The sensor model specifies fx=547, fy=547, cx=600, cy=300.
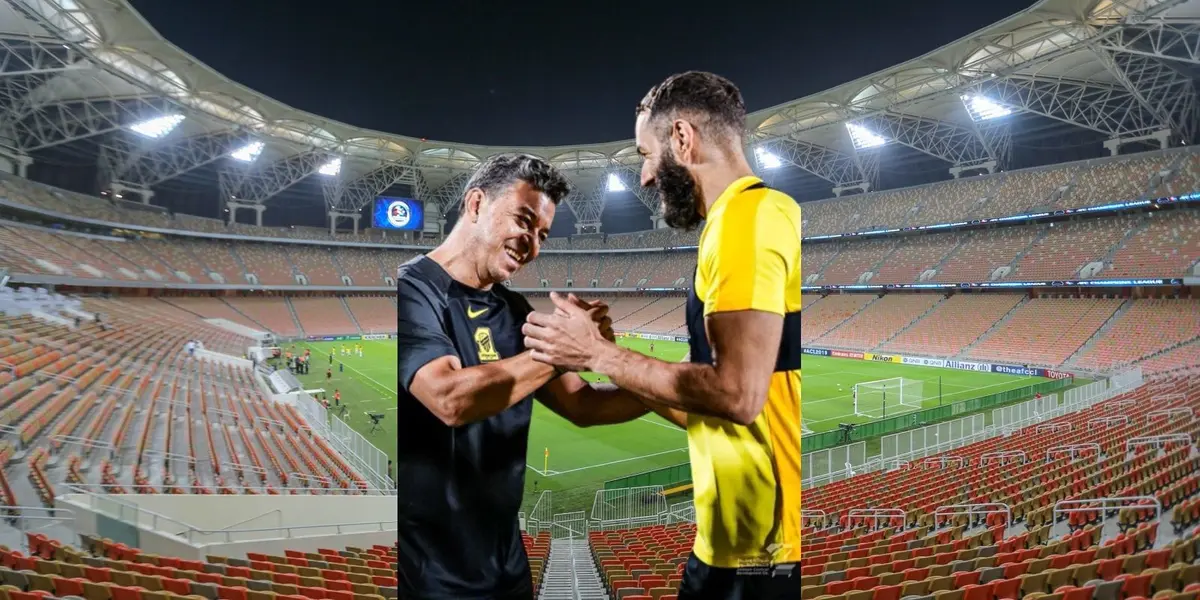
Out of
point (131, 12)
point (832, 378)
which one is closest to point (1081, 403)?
point (832, 378)

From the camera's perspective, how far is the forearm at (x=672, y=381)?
4.07 feet

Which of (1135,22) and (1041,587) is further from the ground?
(1135,22)

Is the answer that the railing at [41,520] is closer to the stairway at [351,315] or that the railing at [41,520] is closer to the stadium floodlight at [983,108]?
the stairway at [351,315]

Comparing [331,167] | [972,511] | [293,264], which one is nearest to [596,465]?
[972,511]

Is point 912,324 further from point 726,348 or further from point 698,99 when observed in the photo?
point 726,348

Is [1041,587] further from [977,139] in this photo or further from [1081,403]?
[977,139]

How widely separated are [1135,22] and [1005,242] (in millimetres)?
17432

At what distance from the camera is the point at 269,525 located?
616 cm

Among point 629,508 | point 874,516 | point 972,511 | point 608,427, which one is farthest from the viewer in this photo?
point 608,427

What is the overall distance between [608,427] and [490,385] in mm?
20086

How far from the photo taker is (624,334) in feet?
4.64

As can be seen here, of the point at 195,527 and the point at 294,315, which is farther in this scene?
the point at 294,315

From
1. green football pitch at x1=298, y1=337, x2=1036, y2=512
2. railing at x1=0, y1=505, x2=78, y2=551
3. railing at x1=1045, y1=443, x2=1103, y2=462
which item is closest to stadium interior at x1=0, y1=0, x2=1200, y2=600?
railing at x1=0, y1=505, x2=78, y2=551

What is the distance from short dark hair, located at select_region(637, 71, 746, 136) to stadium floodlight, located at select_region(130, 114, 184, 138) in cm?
3815
